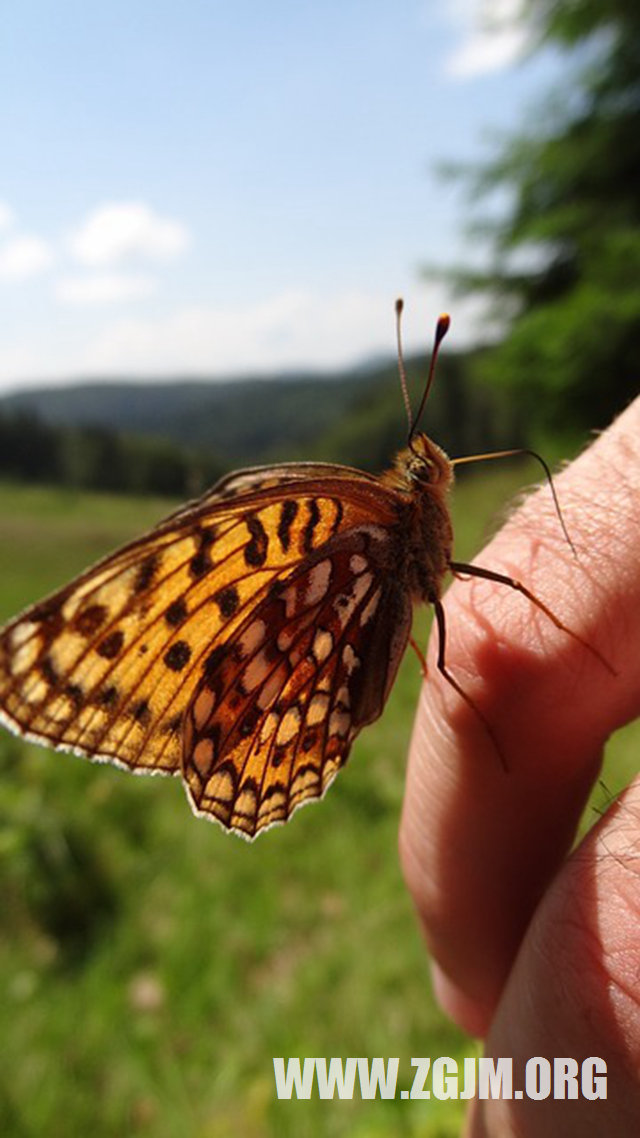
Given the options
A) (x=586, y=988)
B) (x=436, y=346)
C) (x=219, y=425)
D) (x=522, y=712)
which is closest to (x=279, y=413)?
(x=219, y=425)

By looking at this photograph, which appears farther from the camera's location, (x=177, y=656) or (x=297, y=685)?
(x=297, y=685)

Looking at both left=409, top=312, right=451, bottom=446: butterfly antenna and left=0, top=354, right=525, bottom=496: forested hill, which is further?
left=0, top=354, right=525, bottom=496: forested hill

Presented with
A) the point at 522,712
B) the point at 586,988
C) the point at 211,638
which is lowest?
the point at 586,988

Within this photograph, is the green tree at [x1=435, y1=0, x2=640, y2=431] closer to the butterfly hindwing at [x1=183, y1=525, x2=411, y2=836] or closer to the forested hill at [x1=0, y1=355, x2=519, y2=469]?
the butterfly hindwing at [x1=183, y1=525, x2=411, y2=836]

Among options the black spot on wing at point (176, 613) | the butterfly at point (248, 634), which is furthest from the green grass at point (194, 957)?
the black spot on wing at point (176, 613)

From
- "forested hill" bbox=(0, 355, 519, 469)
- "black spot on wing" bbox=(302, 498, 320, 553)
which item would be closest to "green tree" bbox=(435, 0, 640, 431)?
"black spot on wing" bbox=(302, 498, 320, 553)

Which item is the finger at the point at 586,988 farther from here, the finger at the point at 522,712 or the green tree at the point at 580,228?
the green tree at the point at 580,228

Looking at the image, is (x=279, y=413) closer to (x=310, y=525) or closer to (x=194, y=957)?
(x=194, y=957)
